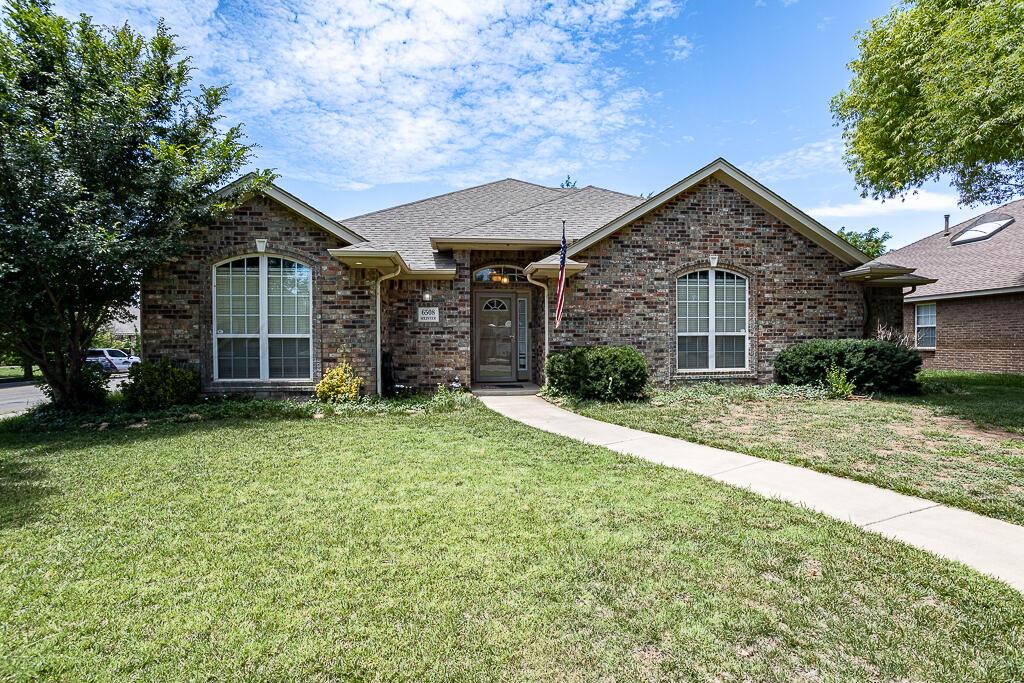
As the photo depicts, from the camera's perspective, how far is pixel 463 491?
15.7 ft

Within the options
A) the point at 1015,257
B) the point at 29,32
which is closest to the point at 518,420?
the point at 29,32

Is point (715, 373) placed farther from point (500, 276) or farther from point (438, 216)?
point (438, 216)

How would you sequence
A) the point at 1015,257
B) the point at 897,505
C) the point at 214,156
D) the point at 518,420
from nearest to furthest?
the point at 897,505 → the point at 518,420 → the point at 214,156 → the point at 1015,257

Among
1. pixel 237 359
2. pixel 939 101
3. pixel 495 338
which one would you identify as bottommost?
pixel 237 359

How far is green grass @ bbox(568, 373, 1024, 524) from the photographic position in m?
5.01

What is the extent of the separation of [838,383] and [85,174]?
1425 centimetres

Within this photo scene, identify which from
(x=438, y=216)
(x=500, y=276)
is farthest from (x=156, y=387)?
(x=438, y=216)

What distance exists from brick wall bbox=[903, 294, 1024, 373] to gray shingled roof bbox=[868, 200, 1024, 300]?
53 centimetres

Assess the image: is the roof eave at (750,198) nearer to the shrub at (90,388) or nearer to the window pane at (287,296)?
the window pane at (287,296)

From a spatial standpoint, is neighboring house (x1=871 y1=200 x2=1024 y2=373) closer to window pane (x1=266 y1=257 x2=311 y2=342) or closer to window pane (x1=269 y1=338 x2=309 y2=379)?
window pane (x1=266 y1=257 x2=311 y2=342)

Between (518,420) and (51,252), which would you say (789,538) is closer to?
(518,420)

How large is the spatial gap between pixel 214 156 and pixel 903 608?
11060mm

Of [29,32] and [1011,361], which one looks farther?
[1011,361]

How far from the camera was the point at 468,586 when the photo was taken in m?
3.04
